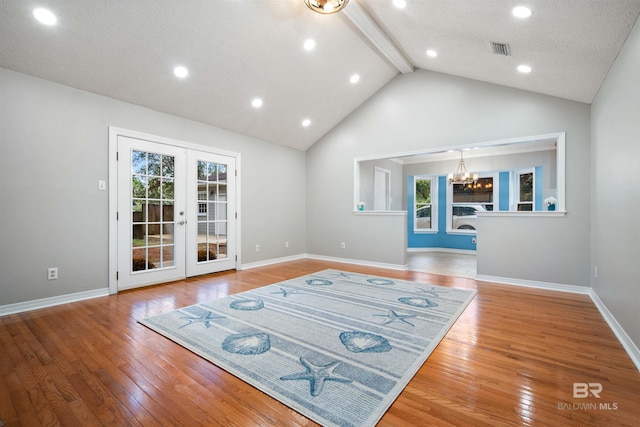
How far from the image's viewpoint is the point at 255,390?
1730 mm

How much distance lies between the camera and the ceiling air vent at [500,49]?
3.09m

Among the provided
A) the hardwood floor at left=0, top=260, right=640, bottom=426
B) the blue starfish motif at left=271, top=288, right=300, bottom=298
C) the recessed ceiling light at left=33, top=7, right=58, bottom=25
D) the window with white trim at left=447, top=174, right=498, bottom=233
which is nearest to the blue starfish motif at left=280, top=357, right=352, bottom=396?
the hardwood floor at left=0, top=260, right=640, bottom=426

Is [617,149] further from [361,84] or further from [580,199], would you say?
[361,84]

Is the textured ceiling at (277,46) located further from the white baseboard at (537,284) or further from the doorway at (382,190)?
the doorway at (382,190)

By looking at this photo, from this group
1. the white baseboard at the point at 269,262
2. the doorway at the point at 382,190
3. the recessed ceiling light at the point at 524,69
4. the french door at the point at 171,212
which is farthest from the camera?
the doorway at the point at 382,190

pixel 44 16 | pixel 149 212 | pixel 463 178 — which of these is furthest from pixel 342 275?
pixel 44 16

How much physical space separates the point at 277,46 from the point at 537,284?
4.86 meters

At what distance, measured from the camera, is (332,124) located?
6102mm

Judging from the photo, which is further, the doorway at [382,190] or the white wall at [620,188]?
the doorway at [382,190]

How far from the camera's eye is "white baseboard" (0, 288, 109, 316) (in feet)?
9.85

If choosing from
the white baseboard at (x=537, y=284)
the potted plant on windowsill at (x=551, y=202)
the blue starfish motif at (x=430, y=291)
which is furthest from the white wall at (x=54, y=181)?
the potted plant on windowsill at (x=551, y=202)

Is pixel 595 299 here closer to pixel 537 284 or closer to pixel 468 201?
pixel 537 284

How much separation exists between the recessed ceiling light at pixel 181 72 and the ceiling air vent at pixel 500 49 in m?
3.63

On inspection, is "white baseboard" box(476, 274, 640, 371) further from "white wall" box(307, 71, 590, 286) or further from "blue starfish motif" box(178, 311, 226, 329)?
"blue starfish motif" box(178, 311, 226, 329)
